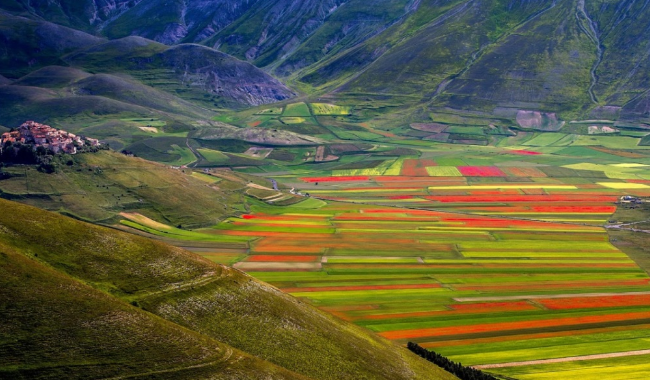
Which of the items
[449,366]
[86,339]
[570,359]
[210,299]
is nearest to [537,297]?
[570,359]

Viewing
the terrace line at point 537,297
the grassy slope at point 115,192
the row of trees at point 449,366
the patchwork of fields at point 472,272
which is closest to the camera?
the row of trees at point 449,366

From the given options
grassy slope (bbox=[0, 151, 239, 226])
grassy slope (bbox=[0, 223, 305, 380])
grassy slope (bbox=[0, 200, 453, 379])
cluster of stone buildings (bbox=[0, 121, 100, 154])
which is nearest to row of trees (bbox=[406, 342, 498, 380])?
grassy slope (bbox=[0, 200, 453, 379])

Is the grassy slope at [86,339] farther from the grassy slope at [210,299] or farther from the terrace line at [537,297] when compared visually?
the terrace line at [537,297]

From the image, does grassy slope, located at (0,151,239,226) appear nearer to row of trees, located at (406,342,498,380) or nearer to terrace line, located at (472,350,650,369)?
row of trees, located at (406,342,498,380)

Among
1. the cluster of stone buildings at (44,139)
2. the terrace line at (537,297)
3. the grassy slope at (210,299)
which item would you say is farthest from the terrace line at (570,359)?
the cluster of stone buildings at (44,139)

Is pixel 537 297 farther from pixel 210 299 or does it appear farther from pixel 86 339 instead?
pixel 86 339

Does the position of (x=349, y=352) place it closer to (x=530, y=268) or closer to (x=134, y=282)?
(x=134, y=282)
